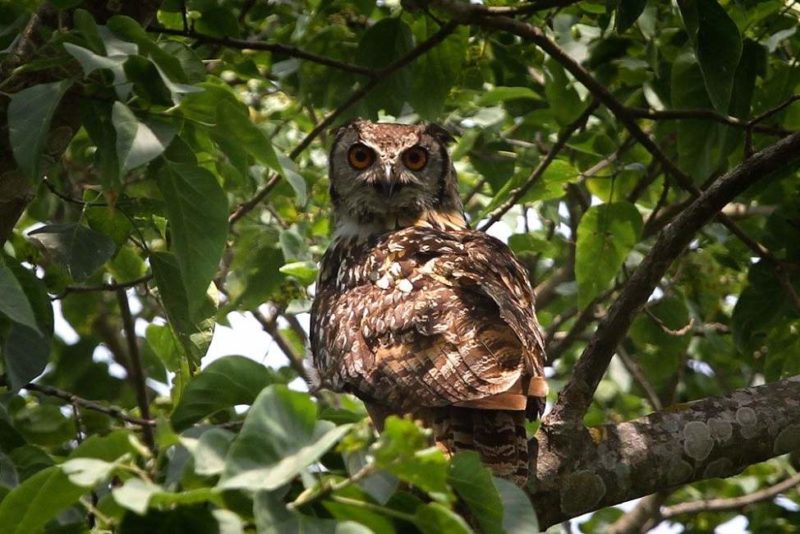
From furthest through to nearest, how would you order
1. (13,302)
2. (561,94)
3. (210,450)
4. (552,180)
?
(561,94) < (552,180) < (13,302) < (210,450)

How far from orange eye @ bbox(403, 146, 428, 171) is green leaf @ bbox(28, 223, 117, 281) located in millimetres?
2521

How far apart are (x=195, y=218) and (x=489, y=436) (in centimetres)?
127

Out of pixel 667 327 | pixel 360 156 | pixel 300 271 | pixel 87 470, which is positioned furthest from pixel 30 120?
pixel 667 327

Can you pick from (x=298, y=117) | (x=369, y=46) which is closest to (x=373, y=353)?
(x=369, y=46)

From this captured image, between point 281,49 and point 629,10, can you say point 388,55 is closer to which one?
point 281,49

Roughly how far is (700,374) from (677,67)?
3.58 m

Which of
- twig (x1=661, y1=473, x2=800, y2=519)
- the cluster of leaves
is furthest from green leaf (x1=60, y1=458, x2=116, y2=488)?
twig (x1=661, y1=473, x2=800, y2=519)

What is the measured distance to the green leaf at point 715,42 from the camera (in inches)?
139

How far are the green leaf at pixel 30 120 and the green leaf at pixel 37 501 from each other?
768 mm

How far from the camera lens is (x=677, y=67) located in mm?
4523

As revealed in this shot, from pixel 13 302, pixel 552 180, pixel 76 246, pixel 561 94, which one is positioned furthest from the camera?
pixel 561 94

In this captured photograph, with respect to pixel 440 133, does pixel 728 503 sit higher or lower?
lower

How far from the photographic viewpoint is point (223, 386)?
2.82m

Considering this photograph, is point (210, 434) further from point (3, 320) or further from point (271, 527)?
point (3, 320)
